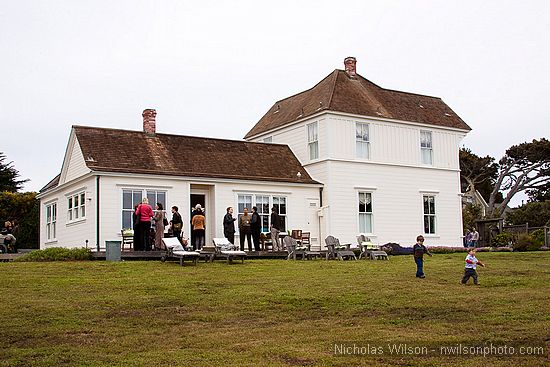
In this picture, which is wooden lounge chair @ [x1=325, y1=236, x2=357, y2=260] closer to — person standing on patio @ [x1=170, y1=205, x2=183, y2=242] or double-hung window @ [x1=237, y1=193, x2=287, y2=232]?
double-hung window @ [x1=237, y1=193, x2=287, y2=232]

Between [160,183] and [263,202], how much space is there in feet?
15.9

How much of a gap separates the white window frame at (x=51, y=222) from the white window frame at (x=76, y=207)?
2173 millimetres

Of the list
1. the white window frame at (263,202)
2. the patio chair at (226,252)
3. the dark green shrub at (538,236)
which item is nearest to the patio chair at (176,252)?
the patio chair at (226,252)

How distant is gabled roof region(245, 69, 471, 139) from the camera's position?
37.8m

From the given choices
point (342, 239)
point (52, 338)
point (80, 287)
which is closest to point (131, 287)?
point (80, 287)

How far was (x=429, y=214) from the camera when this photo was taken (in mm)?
39562

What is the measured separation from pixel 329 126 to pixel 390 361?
2466cm

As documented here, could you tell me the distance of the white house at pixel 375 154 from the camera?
36.5 metres

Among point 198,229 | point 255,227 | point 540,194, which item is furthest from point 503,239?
point 540,194

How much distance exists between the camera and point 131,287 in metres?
19.5

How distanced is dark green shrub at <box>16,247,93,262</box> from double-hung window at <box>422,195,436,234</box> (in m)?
18.1

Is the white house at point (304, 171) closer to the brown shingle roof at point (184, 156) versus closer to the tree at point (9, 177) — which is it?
the brown shingle roof at point (184, 156)

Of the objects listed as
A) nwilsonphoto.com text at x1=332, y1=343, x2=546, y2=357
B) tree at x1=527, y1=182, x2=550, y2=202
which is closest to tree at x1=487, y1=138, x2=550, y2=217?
tree at x1=527, y1=182, x2=550, y2=202

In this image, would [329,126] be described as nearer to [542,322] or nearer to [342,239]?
[342,239]
